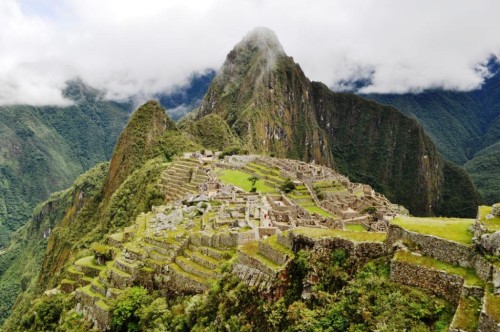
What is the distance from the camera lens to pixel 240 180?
75875 mm

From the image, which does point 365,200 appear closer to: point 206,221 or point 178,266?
point 206,221

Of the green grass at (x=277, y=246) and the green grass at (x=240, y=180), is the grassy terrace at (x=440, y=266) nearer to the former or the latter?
the green grass at (x=277, y=246)

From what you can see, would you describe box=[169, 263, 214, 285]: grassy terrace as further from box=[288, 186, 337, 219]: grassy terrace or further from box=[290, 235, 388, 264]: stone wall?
box=[288, 186, 337, 219]: grassy terrace

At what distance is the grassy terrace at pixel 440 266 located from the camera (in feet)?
37.1

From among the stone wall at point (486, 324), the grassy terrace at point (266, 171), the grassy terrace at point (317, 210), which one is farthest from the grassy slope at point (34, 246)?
the stone wall at point (486, 324)

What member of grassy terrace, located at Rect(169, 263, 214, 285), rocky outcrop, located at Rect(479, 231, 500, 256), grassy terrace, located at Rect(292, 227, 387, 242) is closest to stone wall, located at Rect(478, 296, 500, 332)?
rocky outcrop, located at Rect(479, 231, 500, 256)

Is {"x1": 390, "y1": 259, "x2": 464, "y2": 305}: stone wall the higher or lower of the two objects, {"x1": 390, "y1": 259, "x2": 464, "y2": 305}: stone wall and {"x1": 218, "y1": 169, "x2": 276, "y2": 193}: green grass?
the lower

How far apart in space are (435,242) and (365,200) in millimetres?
65721

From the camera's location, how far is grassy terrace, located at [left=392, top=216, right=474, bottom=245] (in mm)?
12666

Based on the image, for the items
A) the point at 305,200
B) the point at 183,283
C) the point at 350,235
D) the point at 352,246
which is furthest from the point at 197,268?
the point at 305,200

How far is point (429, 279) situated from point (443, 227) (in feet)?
7.07

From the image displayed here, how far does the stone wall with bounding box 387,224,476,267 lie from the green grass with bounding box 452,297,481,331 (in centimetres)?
141

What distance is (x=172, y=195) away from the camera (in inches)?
2630

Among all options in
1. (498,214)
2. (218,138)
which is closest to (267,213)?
(498,214)
